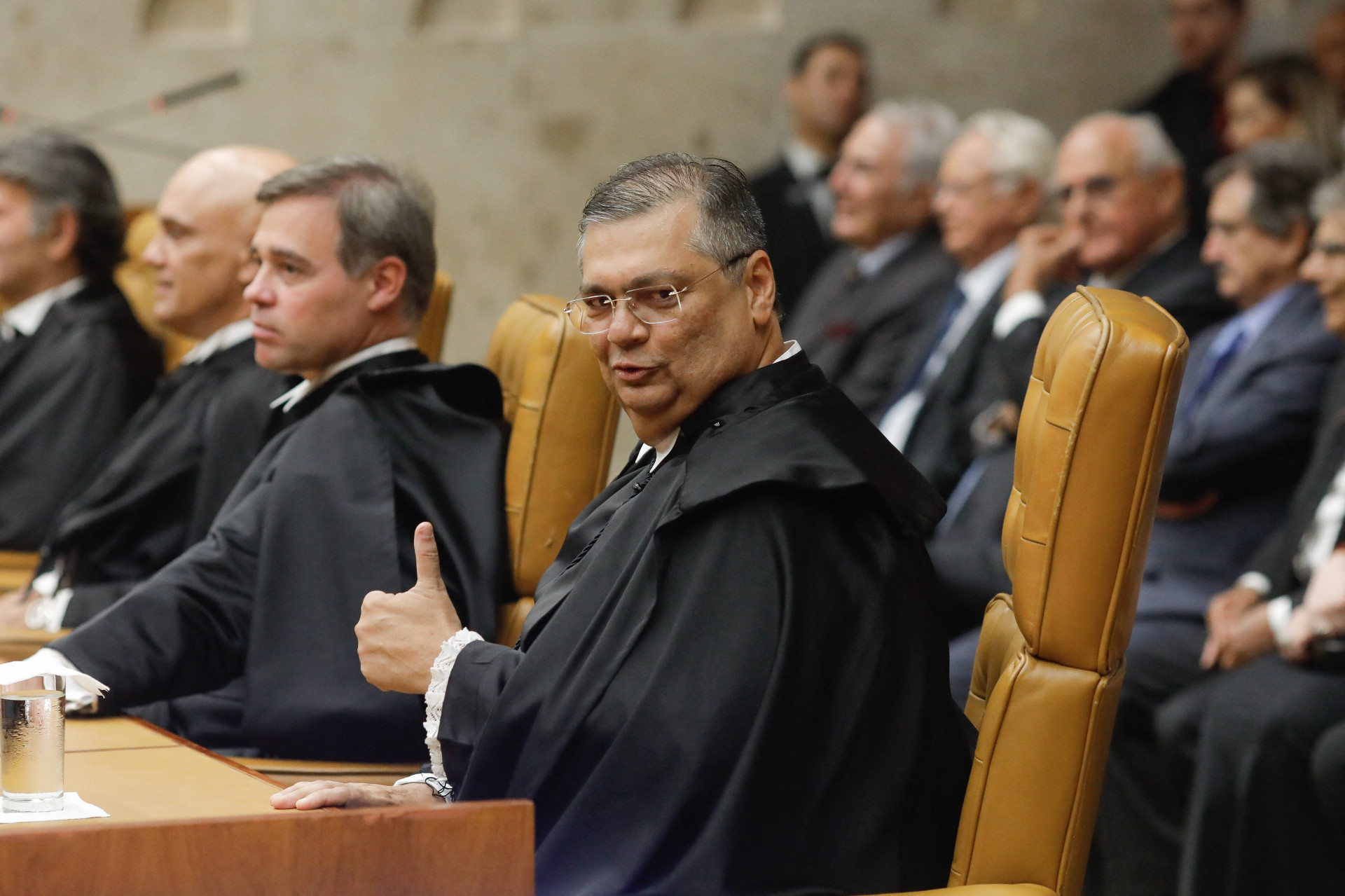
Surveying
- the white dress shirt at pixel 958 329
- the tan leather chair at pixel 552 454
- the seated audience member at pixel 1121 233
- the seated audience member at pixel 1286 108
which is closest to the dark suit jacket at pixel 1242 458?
the seated audience member at pixel 1121 233

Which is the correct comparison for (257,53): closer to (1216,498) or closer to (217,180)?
(217,180)

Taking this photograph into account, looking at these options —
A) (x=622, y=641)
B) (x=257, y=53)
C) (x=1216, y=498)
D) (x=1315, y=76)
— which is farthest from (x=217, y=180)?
(x=257, y=53)

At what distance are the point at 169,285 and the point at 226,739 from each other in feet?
3.76

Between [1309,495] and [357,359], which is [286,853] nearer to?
[357,359]

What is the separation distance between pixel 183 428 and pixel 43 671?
138cm

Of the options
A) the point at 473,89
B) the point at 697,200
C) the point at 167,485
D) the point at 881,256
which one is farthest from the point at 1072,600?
the point at 473,89

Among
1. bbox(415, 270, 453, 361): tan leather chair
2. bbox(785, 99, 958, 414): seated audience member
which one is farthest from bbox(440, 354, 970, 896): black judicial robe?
bbox(785, 99, 958, 414): seated audience member

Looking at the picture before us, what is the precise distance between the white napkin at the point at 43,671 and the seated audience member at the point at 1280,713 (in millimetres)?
2005

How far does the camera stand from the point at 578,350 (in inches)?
105

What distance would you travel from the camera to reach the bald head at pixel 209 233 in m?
3.32

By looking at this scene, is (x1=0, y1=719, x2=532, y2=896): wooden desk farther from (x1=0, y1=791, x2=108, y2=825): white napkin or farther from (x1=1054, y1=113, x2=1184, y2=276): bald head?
(x1=1054, y1=113, x2=1184, y2=276): bald head

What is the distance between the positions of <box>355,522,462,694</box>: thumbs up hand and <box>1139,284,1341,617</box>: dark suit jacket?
205cm

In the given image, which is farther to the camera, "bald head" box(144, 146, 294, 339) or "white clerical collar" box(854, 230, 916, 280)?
"white clerical collar" box(854, 230, 916, 280)

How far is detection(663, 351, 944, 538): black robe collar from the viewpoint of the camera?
176 cm
